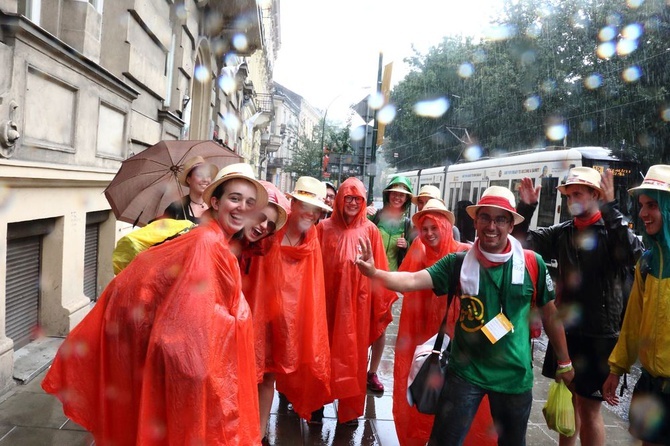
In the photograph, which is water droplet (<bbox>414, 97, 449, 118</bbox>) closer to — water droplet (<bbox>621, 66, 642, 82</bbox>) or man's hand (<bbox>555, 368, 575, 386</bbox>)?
water droplet (<bbox>621, 66, 642, 82</bbox>)

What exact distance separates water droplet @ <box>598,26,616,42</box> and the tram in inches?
134

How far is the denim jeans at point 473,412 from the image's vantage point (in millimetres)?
2854

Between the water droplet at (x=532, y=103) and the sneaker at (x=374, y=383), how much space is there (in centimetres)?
1992

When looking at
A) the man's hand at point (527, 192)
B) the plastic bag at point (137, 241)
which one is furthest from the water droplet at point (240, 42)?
the plastic bag at point (137, 241)

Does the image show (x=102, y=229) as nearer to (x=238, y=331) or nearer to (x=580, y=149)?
(x=238, y=331)

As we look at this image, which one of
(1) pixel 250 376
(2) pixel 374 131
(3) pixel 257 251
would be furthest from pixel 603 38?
(1) pixel 250 376

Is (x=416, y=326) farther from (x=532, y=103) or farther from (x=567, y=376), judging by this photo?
(x=532, y=103)

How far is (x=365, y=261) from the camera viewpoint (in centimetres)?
317

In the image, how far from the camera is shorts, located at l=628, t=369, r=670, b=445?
109 inches

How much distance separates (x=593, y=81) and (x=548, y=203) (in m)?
4.70

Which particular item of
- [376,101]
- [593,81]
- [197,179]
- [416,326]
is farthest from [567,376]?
[593,81]

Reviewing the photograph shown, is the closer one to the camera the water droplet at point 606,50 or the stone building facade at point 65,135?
the stone building facade at point 65,135

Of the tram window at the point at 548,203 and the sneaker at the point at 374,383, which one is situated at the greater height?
the tram window at the point at 548,203

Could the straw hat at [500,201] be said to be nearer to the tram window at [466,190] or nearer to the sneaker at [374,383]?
the sneaker at [374,383]
